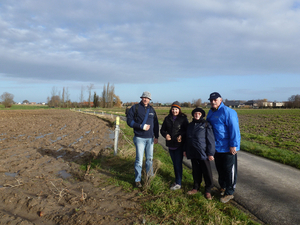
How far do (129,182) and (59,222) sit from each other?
194cm

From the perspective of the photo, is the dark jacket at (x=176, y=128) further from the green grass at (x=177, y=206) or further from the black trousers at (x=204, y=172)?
the green grass at (x=177, y=206)

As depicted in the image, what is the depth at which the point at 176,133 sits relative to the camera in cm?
447

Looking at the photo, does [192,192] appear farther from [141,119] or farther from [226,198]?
[141,119]

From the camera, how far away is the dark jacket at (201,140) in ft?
13.6

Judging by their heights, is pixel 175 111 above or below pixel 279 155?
above

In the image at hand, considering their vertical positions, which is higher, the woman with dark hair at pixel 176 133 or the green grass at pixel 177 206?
the woman with dark hair at pixel 176 133

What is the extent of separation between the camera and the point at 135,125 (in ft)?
15.0

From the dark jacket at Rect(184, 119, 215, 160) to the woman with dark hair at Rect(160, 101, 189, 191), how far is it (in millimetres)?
280

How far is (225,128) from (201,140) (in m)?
0.51

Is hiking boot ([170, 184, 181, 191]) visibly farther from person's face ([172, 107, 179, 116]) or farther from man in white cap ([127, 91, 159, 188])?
person's face ([172, 107, 179, 116])

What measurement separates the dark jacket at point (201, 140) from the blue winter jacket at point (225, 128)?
13cm

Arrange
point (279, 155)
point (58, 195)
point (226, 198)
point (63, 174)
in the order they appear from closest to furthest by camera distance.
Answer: point (226, 198) < point (58, 195) < point (63, 174) < point (279, 155)

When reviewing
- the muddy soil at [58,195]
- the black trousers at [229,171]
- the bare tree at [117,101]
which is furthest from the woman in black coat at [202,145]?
the bare tree at [117,101]

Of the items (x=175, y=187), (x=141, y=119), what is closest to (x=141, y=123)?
(x=141, y=119)
